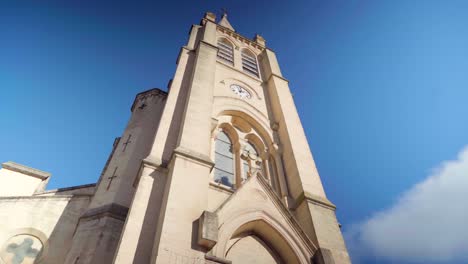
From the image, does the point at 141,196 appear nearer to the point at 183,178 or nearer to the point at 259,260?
→ the point at 183,178

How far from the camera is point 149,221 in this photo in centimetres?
584

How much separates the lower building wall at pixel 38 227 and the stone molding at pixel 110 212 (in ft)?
3.99

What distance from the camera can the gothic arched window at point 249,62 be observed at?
17789mm

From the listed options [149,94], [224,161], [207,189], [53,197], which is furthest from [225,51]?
[207,189]

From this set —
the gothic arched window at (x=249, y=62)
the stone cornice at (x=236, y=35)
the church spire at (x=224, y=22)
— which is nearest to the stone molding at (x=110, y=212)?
the gothic arched window at (x=249, y=62)

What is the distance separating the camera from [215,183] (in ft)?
26.4

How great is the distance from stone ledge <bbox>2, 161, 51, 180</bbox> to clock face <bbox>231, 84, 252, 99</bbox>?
8.37m

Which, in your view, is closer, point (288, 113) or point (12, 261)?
point (12, 261)

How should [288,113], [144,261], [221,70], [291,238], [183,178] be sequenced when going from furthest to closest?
[221,70] → [288,113] → [291,238] → [183,178] → [144,261]

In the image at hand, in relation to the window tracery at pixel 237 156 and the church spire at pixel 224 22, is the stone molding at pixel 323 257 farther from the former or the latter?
the church spire at pixel 224 22

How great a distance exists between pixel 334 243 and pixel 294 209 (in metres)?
1.62

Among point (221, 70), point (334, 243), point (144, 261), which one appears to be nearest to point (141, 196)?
point (144, 261)

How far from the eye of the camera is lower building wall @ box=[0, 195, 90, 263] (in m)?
7.53

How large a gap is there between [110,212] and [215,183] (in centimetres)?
283
